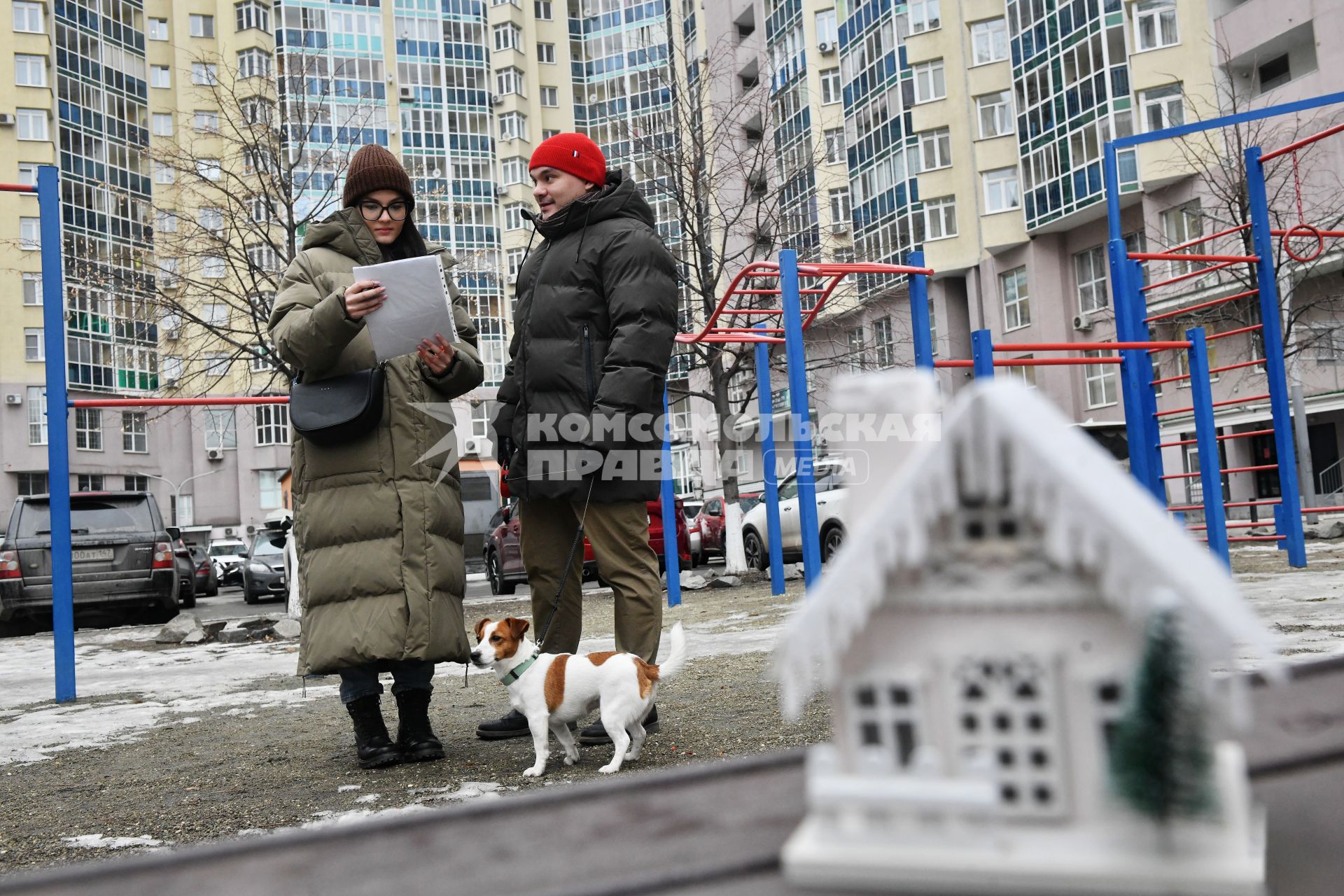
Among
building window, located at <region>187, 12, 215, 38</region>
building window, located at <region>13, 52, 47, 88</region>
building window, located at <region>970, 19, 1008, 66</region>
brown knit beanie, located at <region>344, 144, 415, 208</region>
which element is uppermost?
building window, located at <region>187, 12, 215, 38</region>

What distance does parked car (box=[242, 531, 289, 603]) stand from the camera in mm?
22438

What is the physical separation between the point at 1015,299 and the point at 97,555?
27.3m

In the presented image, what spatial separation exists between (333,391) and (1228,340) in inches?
A: 1139

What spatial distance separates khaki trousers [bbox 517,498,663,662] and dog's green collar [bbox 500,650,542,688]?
1.14 ft

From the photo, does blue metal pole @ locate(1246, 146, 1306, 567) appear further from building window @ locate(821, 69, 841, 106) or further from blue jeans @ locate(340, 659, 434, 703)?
building window @ locate(821, 69, 841, 106)

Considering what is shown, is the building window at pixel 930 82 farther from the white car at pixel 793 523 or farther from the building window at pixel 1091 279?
the white car at pixel 793 523

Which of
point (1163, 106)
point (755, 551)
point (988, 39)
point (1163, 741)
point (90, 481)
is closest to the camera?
point (1163, 741)

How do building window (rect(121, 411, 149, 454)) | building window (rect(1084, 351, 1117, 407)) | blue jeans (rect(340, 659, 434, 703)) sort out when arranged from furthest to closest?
building window (rect(121, 411, 149, 454)) → building window (rect(1084, 351, 1117, 407)) → blue jeans (rect(340, 659, 434, 703))

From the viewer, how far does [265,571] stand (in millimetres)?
Answer: 22469

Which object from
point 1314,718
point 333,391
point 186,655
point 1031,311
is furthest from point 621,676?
point 1031,311

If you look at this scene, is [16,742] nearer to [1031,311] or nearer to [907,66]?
[1031,311]

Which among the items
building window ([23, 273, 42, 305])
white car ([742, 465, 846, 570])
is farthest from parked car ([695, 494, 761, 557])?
building window ([23, 273, 42, 305])

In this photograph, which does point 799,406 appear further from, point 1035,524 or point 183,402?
point 1035,524

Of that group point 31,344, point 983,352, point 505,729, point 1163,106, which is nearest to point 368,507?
point 505,729
